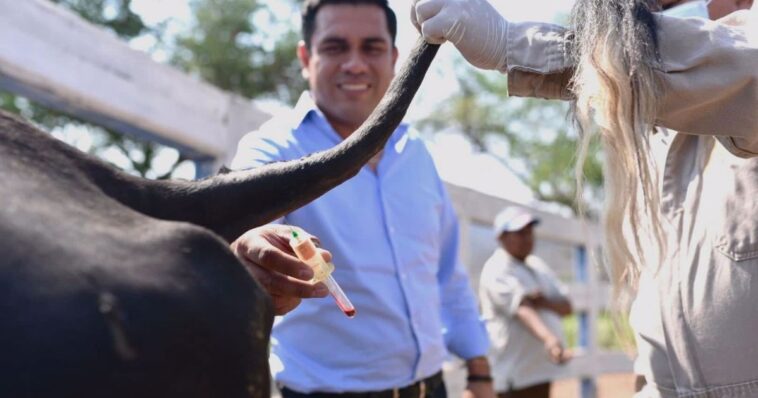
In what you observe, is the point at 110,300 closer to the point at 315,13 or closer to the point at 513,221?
the point at 315,13

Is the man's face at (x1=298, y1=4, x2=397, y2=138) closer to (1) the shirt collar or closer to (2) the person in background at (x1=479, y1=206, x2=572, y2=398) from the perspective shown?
(1) the shirt collar

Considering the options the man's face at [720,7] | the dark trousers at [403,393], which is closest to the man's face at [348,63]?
the dark trousers at [403,393]

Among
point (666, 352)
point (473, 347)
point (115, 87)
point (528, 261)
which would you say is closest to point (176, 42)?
point (528, 261)

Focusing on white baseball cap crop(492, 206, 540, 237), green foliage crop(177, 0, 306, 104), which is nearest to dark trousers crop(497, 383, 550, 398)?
white baseball cap crop(492, 206, 540, 237)

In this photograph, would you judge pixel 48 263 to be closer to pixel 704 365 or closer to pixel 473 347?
pixel 704 365

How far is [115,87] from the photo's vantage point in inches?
186

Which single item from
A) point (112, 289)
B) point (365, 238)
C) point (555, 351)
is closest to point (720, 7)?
point (365, 238)

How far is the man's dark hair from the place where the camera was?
3.50m

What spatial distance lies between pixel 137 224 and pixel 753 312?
1461 millimetres

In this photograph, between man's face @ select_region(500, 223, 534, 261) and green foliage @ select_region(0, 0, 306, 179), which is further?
green foliage @ select_region(0, 0, 306, 179)

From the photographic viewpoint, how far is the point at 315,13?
3.53 metres

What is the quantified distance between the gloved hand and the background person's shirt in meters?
5.13

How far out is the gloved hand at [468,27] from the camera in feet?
5.94

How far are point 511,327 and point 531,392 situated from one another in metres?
0.49
